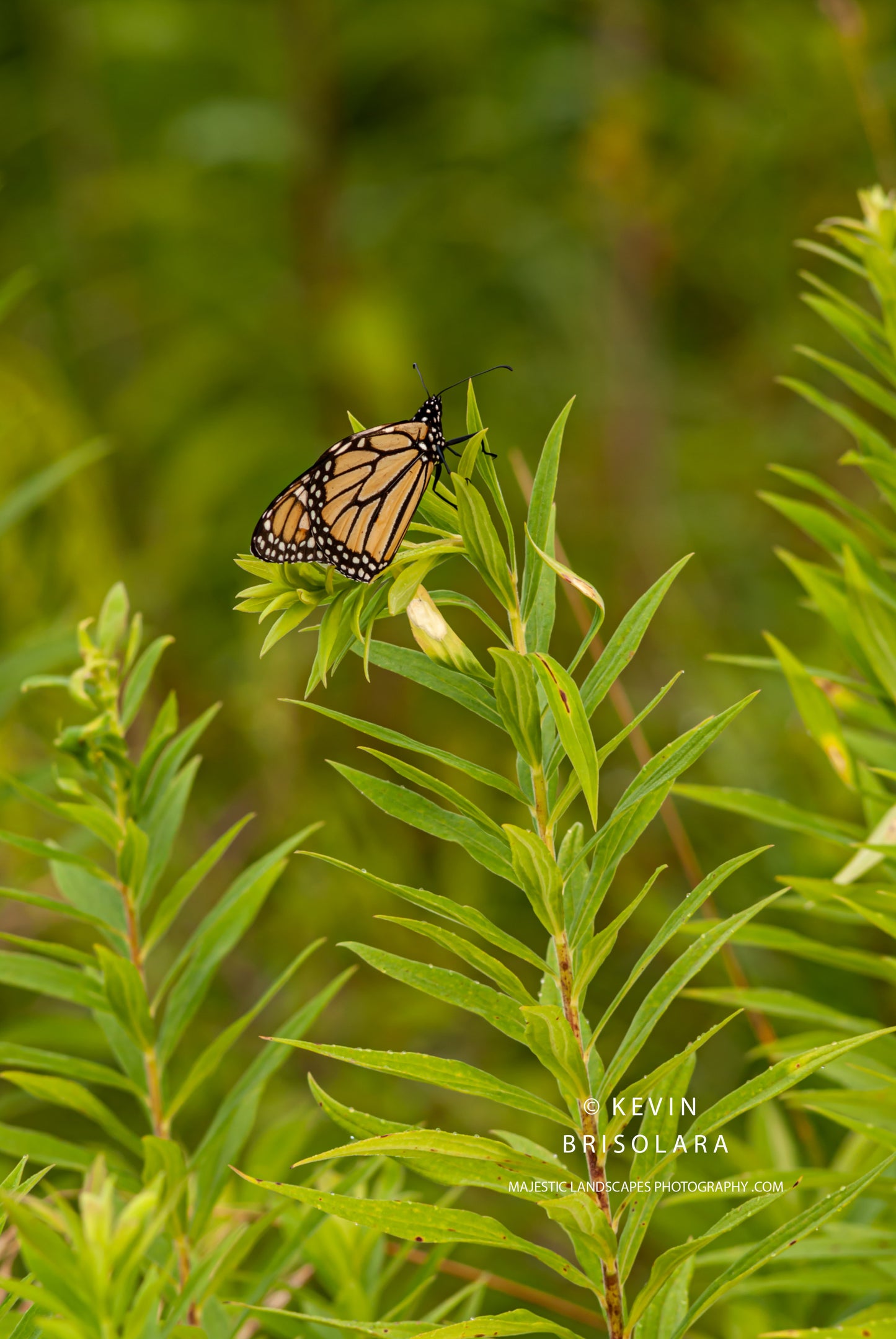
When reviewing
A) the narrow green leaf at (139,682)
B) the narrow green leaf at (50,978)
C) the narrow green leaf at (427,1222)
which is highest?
the narrow green leaf at (139,682)

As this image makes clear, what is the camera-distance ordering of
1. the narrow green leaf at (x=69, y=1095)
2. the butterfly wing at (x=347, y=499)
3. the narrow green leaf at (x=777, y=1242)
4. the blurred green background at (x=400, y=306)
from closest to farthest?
the narrow green leaf at (x=777, y=1242)
the narrow green leaf at (x=69, y=1095)
the butterfly wing at (x=347, y=499)
the blurred green background at (x=400, y=306)

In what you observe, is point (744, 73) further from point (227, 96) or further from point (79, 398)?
point (79, 398)

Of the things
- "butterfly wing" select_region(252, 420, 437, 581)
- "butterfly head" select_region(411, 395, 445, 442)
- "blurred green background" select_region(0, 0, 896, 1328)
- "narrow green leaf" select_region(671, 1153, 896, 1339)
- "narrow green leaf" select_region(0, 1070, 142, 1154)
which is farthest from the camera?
"blurred green background" select_region(0, 0, 896, 1328)

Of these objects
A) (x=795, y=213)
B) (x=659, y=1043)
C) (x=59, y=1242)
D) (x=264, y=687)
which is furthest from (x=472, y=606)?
(x=795, y=213)

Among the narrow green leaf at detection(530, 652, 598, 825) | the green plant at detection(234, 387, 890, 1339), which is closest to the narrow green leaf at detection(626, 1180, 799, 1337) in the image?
the green plant at detection(234, 387, 890, 1339)

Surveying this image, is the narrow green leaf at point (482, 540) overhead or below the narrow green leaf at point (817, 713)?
overhead

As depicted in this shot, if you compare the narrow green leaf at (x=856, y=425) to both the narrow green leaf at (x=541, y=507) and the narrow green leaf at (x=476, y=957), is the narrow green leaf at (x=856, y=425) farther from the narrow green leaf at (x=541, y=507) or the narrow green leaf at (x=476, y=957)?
the narrow green leaf at (x=476, y=957)

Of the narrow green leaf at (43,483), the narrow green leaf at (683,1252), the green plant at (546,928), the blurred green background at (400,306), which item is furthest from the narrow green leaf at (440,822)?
the blurred green background at (400,306)

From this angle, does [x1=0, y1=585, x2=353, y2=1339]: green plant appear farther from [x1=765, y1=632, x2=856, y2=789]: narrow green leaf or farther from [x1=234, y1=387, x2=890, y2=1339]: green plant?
[x1=765, y1=632, x2=856, y2=789]: narrow green leaf

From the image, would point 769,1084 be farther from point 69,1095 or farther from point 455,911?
point 69,1095
